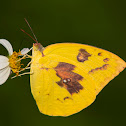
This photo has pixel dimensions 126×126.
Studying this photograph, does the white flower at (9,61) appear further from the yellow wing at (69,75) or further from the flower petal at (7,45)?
the yellow wing at (69,75)

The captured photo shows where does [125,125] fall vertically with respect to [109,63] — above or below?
below

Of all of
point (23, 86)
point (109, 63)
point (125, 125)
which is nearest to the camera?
point (109, 63)

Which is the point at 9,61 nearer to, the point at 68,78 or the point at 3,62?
the point at 3,62

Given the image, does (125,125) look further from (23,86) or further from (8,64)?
(8,64)

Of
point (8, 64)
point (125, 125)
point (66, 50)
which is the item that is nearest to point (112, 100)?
point (125, 125)

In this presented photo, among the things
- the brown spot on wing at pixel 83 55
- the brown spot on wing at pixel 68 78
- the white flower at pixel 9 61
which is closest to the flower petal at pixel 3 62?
the white flower at pixel 9 61

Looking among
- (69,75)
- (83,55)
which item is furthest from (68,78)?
(83,55)

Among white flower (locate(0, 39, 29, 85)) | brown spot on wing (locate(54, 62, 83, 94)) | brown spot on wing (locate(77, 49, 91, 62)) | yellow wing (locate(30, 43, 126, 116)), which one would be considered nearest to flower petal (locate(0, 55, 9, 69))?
white flower (locate(0, 39, 29, 85))
